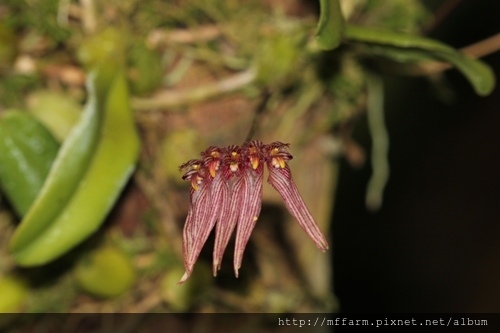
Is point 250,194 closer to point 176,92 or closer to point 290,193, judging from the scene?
point 290,193

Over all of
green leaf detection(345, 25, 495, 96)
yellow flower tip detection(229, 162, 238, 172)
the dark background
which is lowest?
yellow flower tip detection(229, 162, 238, 172)

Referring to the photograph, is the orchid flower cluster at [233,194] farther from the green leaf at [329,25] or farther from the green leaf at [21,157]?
Answer: the green leaf at [21,157]

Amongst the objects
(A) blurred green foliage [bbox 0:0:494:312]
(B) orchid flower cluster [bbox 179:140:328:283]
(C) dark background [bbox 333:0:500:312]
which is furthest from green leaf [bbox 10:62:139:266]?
(C) dark background [bbox 333:0:500:312]

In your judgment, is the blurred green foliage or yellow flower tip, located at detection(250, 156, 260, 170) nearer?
yellow flower tip, located at detection(250, 156, 260, 170)

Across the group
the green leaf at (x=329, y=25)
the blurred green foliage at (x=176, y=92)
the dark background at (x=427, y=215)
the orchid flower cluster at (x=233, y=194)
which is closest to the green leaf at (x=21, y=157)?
the blurred green foliage at (x=176, y=92)

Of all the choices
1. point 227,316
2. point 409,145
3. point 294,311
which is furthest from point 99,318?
point 409,145

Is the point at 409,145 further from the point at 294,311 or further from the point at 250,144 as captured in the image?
the point at 250,144

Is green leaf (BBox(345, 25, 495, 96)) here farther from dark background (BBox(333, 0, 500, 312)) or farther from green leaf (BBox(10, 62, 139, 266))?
dark background (BBox(333, 0, 500, 312))
